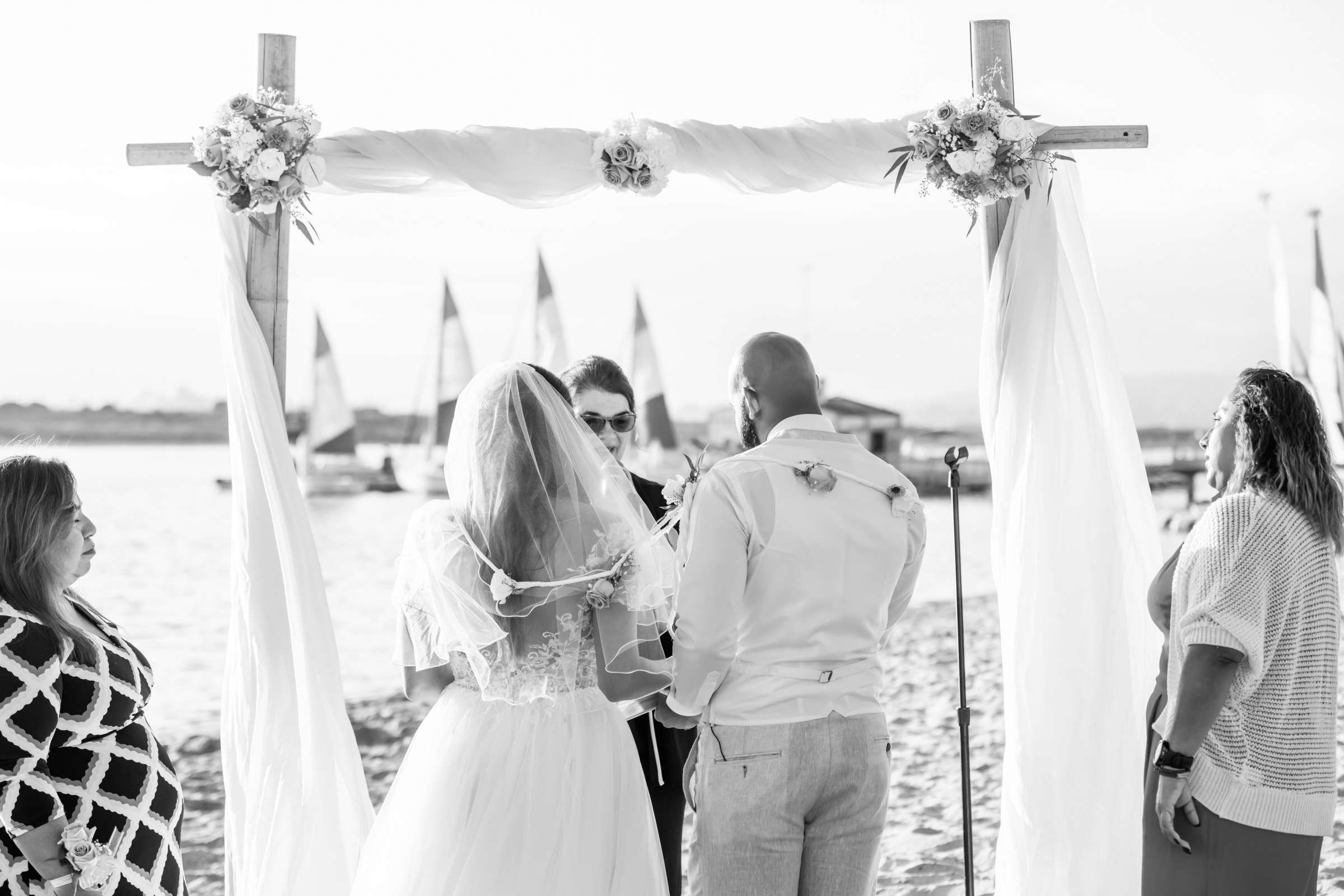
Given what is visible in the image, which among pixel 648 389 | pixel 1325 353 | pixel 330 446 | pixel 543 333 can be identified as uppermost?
pixel 543 333

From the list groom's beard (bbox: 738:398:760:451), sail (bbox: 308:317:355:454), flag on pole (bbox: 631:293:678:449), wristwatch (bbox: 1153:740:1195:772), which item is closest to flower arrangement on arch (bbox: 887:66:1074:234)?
groom's beard (bbox: 738:398:760:451)

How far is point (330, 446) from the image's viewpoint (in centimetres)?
3170

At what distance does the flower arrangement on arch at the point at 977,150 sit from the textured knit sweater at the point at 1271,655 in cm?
130

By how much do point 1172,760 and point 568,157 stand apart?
86.7 inches

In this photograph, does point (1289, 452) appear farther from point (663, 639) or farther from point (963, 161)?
point (663, 639)

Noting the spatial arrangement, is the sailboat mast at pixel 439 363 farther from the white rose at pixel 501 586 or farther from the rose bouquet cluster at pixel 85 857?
the rose bouquet cluster at pixel 85 857

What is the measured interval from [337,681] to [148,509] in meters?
33.0

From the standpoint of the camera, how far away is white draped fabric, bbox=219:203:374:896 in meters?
3.09

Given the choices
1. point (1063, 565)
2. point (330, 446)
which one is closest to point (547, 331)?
point (1063, 565)

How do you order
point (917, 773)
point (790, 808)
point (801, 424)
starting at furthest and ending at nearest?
point (917, 773), point (801, 424), point (790, 808)

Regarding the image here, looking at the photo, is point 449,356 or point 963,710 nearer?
point 963,710

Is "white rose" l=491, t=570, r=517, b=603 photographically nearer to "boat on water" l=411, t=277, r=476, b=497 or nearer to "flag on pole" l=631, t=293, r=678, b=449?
"boat on water" l=411, t=277, r=476, b=497

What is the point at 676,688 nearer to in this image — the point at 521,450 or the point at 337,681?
the point at 521,450

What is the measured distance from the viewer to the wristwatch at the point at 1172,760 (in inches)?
90.4
